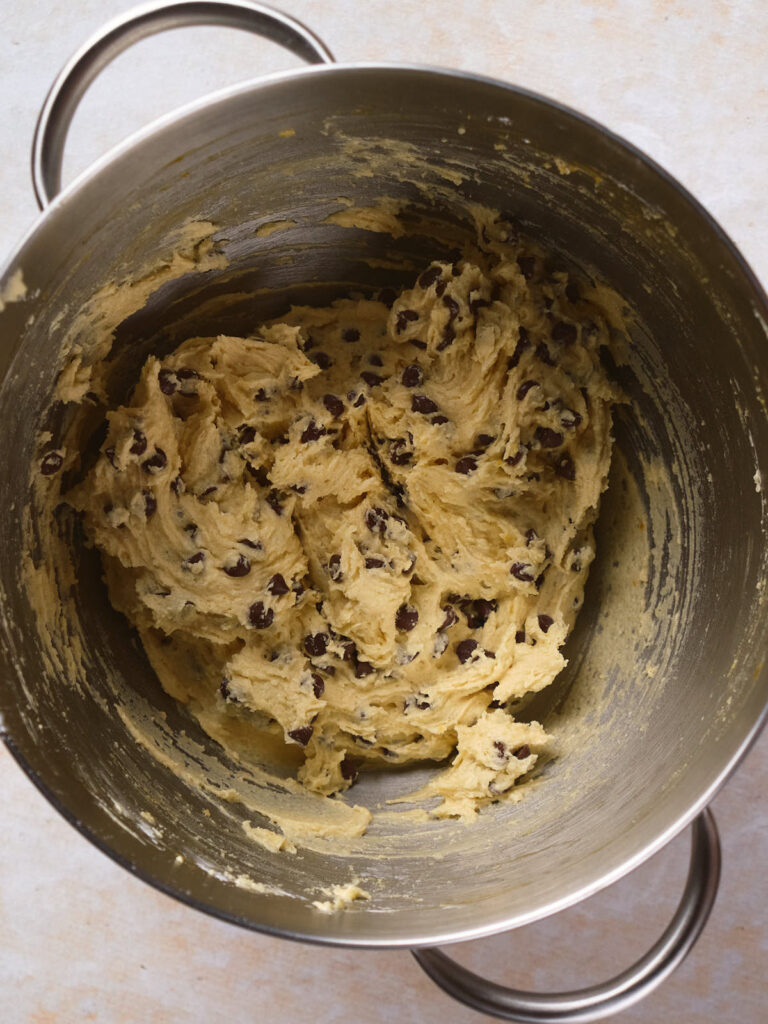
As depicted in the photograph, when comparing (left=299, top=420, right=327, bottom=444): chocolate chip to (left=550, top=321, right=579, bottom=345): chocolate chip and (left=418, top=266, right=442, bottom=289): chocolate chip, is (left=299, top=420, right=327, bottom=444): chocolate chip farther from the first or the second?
(left=550, top=321, right=579, bottom=345): chocolate chip

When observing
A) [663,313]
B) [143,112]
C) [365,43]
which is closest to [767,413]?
[663,313]

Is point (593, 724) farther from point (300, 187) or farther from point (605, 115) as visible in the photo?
point (605, 115)

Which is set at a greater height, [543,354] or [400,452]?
[543,354]

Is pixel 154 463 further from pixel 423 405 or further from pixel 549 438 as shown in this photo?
pixel 549 438

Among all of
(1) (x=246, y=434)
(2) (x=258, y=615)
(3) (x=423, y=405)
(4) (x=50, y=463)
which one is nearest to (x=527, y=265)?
(3) (x=423, y=405)

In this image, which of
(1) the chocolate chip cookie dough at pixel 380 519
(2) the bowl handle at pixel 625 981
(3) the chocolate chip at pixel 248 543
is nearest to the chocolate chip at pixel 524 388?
(1) the chocolate chip cookie dough at pixel 380 519

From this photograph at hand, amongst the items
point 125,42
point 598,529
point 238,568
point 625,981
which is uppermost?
point 125,42

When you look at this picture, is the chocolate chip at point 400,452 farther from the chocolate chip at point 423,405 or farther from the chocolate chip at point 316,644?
the chocolate chip at point 316,644
